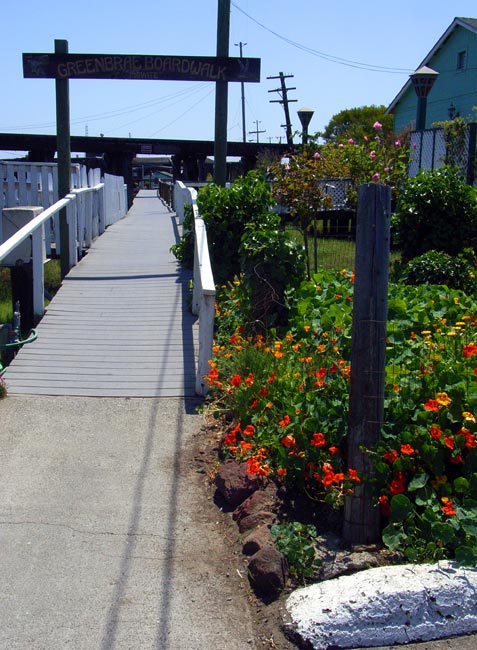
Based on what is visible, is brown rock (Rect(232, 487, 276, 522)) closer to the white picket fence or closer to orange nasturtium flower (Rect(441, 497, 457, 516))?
orange nasturtium flower (Rect(441, 497, 457, 516))

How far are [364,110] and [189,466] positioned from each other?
64.2 metres

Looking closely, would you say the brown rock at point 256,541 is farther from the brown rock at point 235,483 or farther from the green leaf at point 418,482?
the green leaf at point 418,482

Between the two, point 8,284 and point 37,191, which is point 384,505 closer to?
point 8,284

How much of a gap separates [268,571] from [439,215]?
6298 mm

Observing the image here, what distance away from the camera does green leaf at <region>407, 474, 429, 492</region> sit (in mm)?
3870

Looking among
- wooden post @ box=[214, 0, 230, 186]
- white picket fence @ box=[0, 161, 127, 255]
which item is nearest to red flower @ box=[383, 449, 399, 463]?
wooden post @ box=[214, 0, 230, 186]

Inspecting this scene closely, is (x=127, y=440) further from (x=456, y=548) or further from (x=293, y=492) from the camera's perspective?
(x=456, y=548)

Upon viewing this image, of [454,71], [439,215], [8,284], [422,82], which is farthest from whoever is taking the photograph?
[454,71]

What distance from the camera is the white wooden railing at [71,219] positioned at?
27.3 ft

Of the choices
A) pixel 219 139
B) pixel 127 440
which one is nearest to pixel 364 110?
pixel 219 139

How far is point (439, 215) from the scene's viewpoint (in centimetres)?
903

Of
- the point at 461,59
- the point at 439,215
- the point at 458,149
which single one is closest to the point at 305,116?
the point at 458,149

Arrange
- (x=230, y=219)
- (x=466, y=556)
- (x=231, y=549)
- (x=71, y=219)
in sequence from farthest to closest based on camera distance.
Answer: (x=71, y=219) → (x=230, y=219) → (x=231, y=549) → (x=466, y=556)

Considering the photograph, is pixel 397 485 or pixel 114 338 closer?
pixel 397 485
